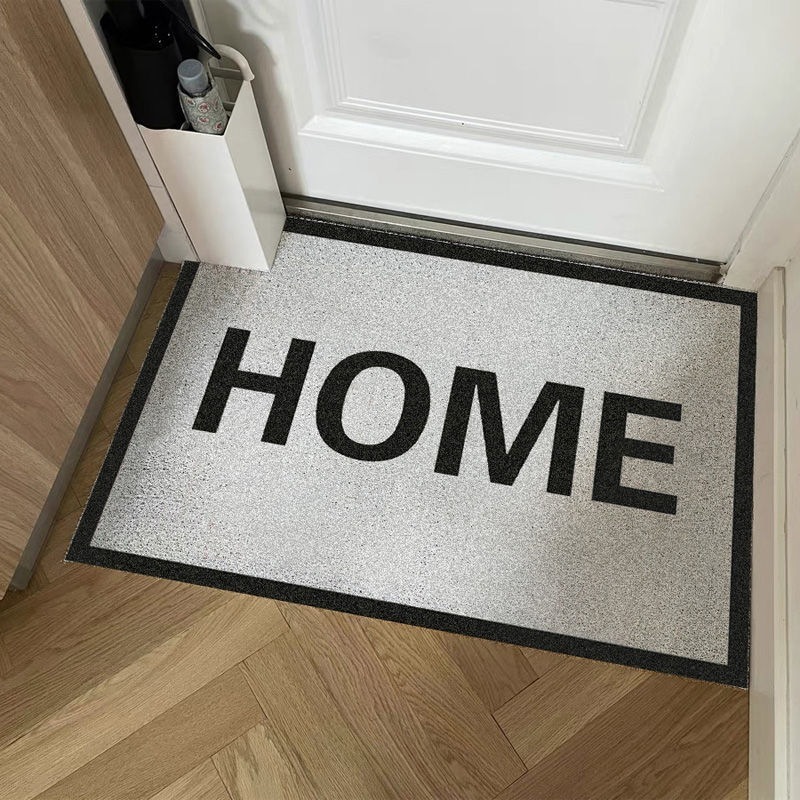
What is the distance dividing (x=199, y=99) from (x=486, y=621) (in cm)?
87

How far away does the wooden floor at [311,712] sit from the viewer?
43.7 inches

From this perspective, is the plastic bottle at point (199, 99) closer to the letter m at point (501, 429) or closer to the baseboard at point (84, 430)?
the baseboard at point (84, 430)

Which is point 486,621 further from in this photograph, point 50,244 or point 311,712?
point 50,244

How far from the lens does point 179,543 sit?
1.25 meters

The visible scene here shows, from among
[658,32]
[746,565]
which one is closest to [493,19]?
[658,32]

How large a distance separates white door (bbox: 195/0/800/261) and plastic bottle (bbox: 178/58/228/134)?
0.44 ft

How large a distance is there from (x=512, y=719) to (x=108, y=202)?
3.16ft

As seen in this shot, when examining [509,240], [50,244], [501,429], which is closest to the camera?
[50,244]

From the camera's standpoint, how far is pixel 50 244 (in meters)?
1.03

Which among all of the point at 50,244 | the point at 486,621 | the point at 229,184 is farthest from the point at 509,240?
the point at 50,244

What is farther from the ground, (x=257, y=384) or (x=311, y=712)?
(x=257, y=384)

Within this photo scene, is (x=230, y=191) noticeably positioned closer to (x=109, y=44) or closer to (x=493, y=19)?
(x=109, y=44)

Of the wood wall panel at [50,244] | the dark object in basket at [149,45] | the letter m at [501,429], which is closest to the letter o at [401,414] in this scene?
the letter m at [501,429]

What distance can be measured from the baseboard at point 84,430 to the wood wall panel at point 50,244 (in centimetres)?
11
